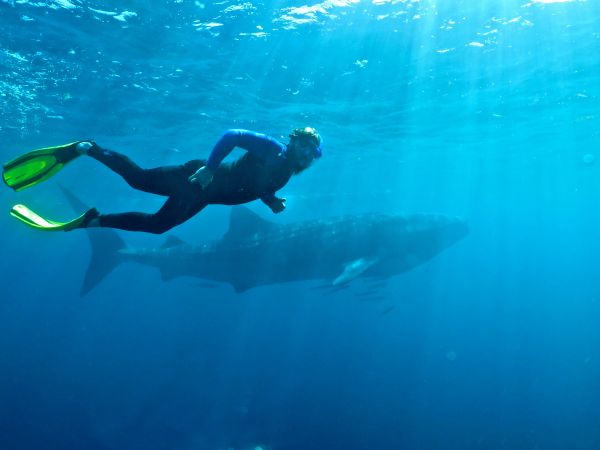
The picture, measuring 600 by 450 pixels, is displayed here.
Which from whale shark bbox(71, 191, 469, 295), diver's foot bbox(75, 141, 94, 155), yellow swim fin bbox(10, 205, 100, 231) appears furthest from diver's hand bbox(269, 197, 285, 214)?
whale shark bbox(71, 191, 469, 295)

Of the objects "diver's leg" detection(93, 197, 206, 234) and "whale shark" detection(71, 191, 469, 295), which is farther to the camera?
"whale shark" detection(71, 191, 469, 295)

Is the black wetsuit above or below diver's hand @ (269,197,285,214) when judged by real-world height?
above

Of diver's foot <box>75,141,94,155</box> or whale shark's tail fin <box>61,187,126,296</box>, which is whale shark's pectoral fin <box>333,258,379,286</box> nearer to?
diver's foot <box>75,141,94,155</box>

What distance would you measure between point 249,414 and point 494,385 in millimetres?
12147

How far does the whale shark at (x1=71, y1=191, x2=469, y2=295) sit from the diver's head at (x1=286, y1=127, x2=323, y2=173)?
10.1 metres

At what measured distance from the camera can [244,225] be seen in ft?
52.5

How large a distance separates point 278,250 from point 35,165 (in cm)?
1074

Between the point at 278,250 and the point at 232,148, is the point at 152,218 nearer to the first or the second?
the point at 232,148

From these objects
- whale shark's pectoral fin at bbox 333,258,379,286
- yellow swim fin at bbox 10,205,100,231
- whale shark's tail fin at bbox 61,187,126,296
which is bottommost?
whale shark's tail fin at bbox 61,187,126,296

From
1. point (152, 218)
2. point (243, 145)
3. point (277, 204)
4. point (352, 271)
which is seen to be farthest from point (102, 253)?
point (243, 145)

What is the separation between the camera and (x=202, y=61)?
17156 millimetres

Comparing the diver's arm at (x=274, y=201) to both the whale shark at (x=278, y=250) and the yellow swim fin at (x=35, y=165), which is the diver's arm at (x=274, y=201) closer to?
the yellow swim fin at (x=35, y=165)

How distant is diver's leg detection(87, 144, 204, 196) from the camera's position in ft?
19.5

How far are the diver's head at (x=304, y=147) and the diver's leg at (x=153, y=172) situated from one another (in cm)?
138
